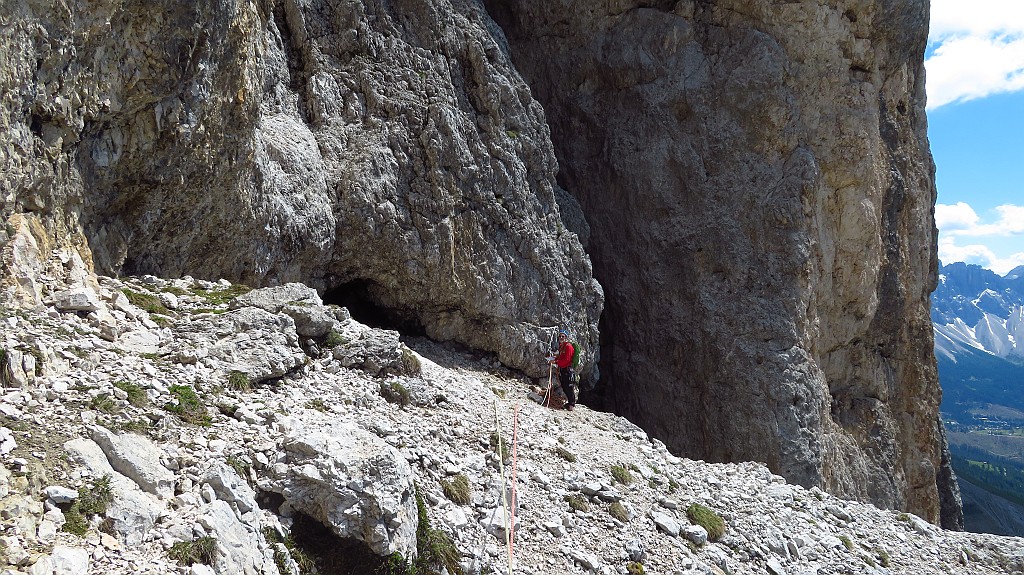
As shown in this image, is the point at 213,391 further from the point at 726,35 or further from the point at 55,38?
the point at 726,35

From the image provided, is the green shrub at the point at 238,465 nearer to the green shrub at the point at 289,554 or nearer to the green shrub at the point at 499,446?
the green shrub at the point at 289,554

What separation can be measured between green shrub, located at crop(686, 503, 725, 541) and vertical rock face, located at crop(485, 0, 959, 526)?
11955mm

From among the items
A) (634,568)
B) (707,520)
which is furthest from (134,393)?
(707,520)

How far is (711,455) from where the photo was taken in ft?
80.0

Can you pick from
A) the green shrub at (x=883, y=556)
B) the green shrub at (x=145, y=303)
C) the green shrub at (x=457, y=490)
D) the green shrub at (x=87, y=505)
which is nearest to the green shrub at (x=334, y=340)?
the green shrub at (x=145, y=303)

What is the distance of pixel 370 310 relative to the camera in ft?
61.1

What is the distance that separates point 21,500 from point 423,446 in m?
5.61

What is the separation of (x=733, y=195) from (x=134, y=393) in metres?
23.0

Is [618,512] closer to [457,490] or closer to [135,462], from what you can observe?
[457,490]

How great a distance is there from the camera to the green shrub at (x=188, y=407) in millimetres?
7793

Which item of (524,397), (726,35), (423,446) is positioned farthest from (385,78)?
(726,35)

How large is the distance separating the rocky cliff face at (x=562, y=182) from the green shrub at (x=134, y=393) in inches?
81.5

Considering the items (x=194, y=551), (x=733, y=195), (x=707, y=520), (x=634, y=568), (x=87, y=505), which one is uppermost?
(x=733, y=195)

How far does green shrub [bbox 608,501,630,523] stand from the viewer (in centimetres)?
1105
